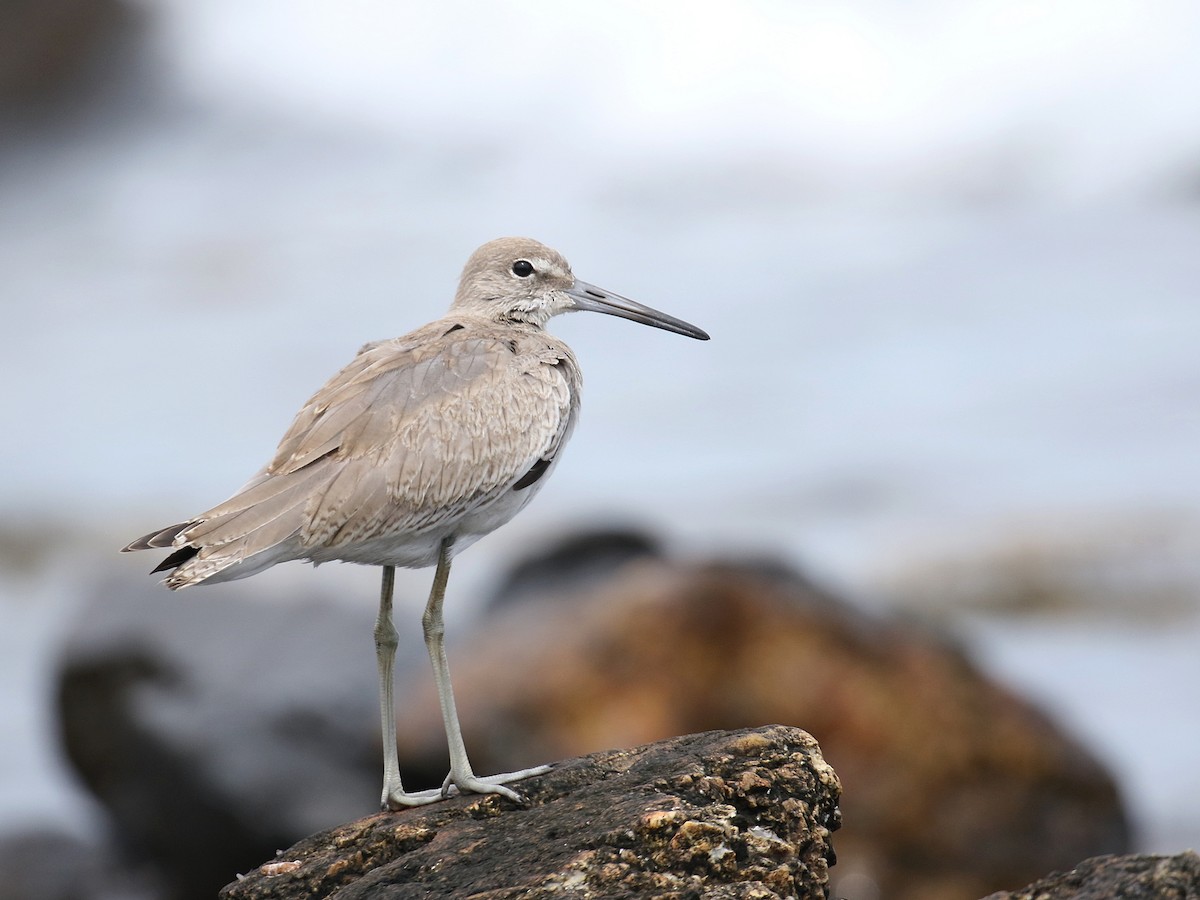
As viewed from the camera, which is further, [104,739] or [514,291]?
[104,739]

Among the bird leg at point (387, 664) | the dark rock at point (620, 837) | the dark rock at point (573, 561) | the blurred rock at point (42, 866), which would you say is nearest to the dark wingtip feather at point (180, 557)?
the bird leg at point (387, 664)

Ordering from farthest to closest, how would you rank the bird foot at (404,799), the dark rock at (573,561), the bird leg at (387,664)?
the dark rock at (573,561) → the bird leg at (387,664) → the bird foot at (404,799)

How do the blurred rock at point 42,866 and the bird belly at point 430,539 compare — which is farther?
the blurred rock at point 42,866

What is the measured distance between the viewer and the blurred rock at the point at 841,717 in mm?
11609

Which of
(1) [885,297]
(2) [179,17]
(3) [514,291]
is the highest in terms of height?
(2) [179,17]

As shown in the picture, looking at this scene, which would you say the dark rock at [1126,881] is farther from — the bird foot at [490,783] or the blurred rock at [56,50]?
the blurred rock at [56,50]

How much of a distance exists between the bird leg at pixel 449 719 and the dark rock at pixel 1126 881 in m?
2.28

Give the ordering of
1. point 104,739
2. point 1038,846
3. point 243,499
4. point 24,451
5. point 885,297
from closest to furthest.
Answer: point 243,499 → point 1038,846 → point 104,739 → point 24,451 → point 885,297

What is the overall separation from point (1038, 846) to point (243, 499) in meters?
7.46

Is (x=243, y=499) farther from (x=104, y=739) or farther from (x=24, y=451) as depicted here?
(x=24, y=451)

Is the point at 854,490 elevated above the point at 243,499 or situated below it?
above

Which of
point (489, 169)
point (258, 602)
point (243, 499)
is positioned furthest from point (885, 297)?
point (243, 499)

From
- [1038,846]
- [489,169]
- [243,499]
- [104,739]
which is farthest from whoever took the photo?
[489,169]

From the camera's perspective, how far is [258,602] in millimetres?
14297
